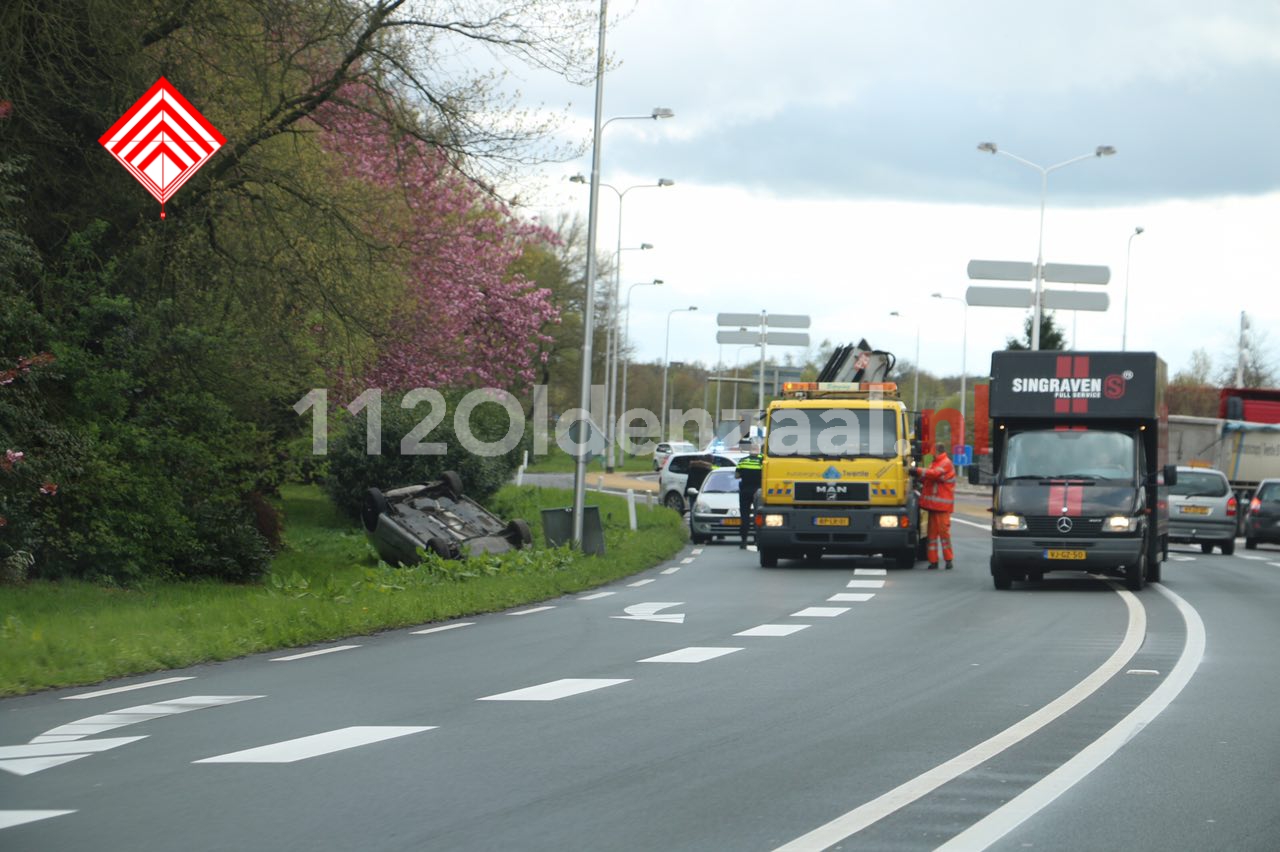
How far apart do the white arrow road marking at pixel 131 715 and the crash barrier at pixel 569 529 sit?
47.1 ft

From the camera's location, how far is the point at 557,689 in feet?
34.3

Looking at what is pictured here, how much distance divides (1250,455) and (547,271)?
33.8 m

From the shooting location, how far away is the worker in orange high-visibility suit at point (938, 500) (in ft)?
83.3

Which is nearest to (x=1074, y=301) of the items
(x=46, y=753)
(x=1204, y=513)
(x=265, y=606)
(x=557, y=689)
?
(x=1204, y=513)

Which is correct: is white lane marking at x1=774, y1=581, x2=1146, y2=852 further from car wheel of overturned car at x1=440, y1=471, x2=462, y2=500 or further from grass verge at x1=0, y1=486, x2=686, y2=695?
car wheel of overturned car at x1=440, y1=471, x2=462, y2=500

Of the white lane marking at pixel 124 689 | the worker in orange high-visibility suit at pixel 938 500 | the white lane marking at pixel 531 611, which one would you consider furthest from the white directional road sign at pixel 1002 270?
the white lane marking at pixel 124 689

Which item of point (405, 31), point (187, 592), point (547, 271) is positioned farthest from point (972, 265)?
point (547, 271)

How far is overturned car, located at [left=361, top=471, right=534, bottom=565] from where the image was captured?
23.3 m

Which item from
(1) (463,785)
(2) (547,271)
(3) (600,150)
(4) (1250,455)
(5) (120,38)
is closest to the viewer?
(1) (463,785)

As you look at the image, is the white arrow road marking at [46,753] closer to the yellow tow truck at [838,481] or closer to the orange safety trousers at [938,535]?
the yellow tow truck at [838,481]

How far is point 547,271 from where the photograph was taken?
2795 inches

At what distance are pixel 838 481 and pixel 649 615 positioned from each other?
9023 mm

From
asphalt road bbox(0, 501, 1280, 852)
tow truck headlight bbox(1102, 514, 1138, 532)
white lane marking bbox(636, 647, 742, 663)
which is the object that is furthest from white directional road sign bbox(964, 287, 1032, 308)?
white lane marking bbox(636, 647, 742, 663)

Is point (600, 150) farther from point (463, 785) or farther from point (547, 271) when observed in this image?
point (547, 271)
